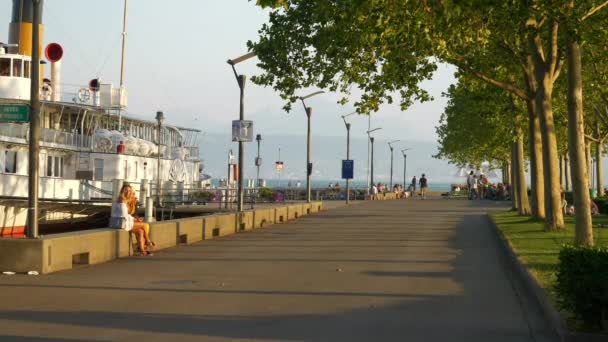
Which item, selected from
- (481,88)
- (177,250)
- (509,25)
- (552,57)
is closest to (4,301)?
(177,250)

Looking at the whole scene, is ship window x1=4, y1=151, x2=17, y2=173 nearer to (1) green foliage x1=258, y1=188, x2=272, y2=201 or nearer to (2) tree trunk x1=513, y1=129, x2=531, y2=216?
(1) green foliage x1=258, y1=188, x2=272, y2=201

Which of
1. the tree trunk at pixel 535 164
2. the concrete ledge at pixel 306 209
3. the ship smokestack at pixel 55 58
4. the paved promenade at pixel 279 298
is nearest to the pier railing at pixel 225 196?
the concrete ledge at pixel 306 209

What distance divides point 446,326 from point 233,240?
55.5 feet

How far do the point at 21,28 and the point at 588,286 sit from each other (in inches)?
1583

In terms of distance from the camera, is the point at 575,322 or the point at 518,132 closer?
the point at 575,322

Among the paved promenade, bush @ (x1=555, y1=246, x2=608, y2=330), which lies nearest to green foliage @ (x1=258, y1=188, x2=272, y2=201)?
the paved promenade

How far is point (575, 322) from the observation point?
34.7ft

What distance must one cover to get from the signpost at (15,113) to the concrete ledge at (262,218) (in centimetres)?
1813

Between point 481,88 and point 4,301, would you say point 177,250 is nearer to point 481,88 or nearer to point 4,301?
point 4,301

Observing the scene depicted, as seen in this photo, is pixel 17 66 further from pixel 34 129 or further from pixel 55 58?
pixel 34 129

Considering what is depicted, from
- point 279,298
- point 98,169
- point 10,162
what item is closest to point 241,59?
point 10,162

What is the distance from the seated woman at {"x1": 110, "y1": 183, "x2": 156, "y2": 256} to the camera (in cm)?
2108

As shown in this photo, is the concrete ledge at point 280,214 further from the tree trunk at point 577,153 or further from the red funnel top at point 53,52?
the tree trunk at point 577,153

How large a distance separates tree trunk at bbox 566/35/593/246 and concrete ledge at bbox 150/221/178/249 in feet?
31.4
